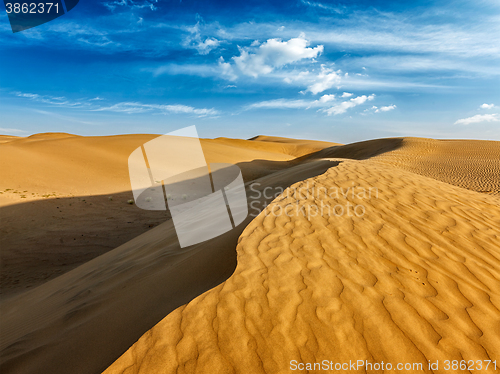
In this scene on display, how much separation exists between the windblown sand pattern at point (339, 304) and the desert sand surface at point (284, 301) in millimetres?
11

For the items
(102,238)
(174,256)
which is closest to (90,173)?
(102,238)

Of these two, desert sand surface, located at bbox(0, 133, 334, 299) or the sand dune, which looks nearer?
desert sand surface, located at bbox(0, 133, 334, 299)

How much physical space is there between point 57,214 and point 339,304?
1046 cm

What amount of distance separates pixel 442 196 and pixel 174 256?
5662 millimetres

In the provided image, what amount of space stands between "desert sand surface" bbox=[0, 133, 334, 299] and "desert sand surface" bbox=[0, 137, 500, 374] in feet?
7.45

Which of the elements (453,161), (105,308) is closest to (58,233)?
(105,308)

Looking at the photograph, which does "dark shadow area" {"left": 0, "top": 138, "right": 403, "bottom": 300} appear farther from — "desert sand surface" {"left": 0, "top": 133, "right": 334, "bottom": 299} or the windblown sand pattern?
the windblown sand pattern

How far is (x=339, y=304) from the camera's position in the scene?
2387 mm

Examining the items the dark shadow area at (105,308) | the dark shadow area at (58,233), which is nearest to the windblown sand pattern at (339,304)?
the dark shadow area at (105,308)

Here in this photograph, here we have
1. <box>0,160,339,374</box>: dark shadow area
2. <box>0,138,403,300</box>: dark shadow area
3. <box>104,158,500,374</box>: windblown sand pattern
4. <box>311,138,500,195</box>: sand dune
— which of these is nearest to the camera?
<box>104,158,500,374</box>: windblown sand pattern

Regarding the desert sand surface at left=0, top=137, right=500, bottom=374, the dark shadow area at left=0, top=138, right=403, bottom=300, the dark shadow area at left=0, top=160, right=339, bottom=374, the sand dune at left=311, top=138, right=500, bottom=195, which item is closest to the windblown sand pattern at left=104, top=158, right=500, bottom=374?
the desert sand surface at left=0, top=137, right=500, bottom=374

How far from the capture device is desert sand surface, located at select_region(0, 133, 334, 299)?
6583 mm

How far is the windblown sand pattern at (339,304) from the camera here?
202cm

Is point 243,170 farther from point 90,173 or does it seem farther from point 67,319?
point 67,319
